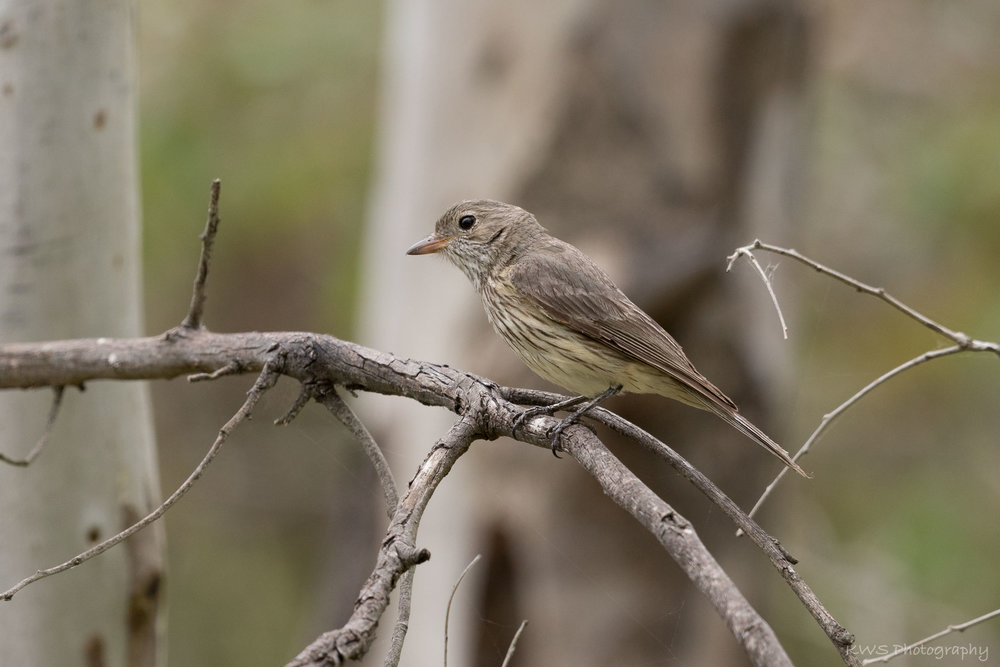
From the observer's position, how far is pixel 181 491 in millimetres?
2270

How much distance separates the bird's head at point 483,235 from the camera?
4129 mm

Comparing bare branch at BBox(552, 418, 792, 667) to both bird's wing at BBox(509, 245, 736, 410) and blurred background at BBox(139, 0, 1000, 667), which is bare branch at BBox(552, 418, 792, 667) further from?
blurred background at BBox(139, 0, 1000, 667)

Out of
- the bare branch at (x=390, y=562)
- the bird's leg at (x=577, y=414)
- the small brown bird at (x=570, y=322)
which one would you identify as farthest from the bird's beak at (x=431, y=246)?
the bare branch at (x=390, y=562)

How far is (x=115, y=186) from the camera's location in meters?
3.48

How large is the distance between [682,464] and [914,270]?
723 cm

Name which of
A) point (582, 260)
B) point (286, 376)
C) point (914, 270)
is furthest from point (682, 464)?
point (914, 270)

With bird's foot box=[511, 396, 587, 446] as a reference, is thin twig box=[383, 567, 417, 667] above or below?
below

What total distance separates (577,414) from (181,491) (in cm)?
125

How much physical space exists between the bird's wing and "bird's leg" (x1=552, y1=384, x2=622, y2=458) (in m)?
0.15

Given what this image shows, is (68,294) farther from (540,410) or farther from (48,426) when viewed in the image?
(540,410)

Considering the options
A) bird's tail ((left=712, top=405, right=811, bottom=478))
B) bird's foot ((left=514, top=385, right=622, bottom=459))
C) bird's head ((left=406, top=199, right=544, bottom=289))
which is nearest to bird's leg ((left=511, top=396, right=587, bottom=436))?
bird's foot ((left=514, top=385, right=622, bottom=459))

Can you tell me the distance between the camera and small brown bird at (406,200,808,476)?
343cm

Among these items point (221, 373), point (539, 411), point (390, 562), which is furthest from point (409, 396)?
point (390, 562)

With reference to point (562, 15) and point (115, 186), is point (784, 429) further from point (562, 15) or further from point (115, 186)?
point (115, 186)
